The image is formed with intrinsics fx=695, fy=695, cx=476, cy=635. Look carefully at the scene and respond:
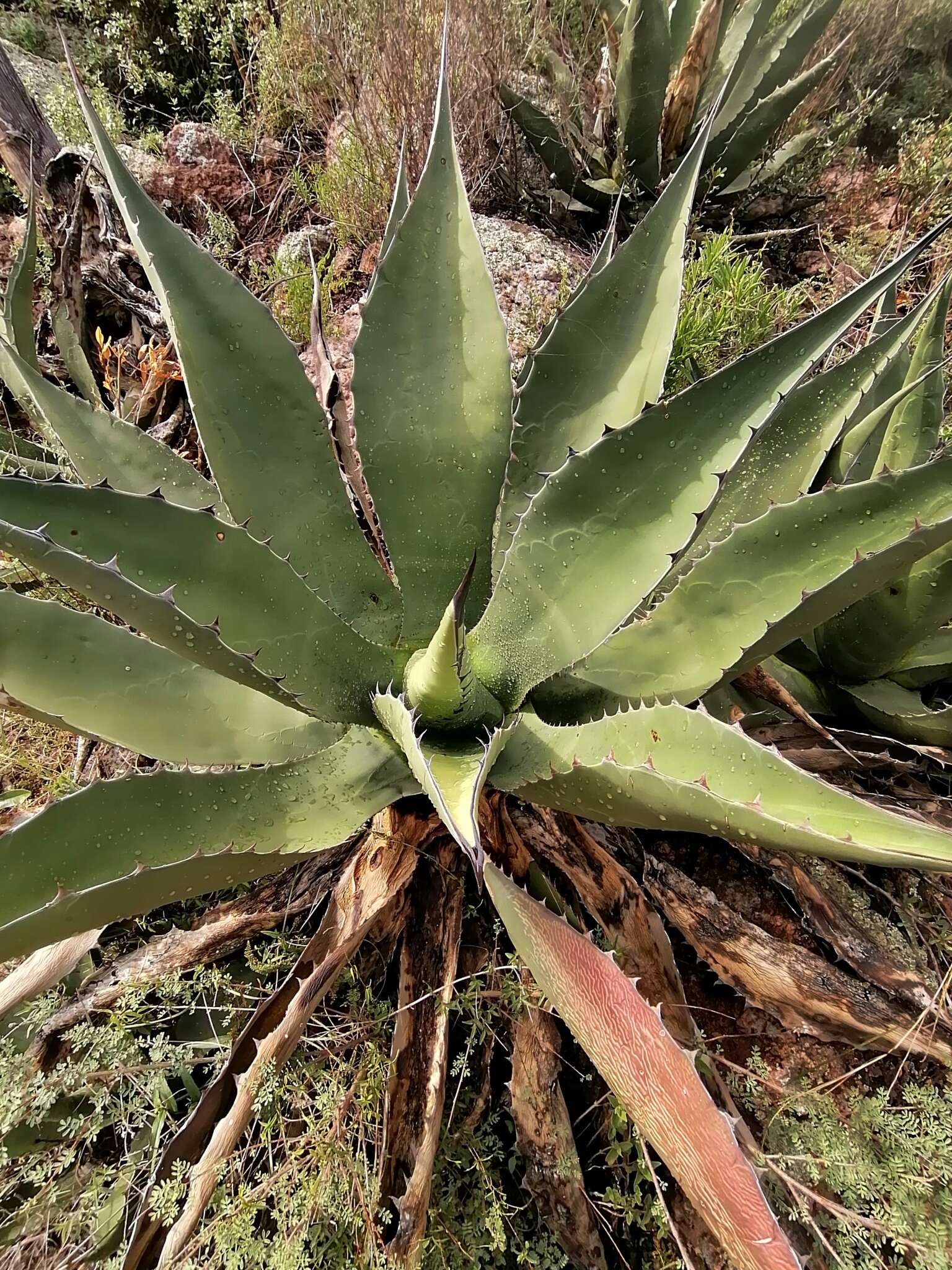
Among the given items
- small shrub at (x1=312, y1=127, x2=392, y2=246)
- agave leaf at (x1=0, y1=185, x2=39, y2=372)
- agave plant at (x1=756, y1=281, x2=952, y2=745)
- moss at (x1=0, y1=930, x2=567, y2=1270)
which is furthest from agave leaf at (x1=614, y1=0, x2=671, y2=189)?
moss at (x1=0, y1=930, x2=567, y2=1270)

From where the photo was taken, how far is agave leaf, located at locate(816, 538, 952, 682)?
3.80 feet

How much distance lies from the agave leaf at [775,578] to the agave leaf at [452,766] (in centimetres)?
24

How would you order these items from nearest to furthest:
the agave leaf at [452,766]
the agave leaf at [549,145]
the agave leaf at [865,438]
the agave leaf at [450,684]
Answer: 1. the agave leaf at [452,766]
2. the agave leaf at [450,684]
3. the agave leaf at [865,438]
4. the agave leaf at [549,145]

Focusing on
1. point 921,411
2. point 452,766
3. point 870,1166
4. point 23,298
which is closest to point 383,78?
point 23,298

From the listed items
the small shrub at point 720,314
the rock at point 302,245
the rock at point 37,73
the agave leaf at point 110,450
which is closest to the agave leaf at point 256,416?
the agave leaf at point 110,450

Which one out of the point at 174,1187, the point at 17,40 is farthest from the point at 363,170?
the point at 17,40

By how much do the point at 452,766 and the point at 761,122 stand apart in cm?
240

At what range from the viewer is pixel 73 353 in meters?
1.68

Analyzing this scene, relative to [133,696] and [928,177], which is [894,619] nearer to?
[133,696]

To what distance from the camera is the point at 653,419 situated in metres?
0.91

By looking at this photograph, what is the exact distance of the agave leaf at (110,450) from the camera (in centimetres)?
102

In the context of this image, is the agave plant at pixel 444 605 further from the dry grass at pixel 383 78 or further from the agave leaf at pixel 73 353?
the dry grass at pixel 383 78

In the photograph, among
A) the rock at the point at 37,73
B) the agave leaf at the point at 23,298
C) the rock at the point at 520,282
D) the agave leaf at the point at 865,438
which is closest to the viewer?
the agave leaf at the point at 865,438

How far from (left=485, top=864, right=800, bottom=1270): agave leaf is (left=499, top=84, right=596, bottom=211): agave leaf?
2339mm
